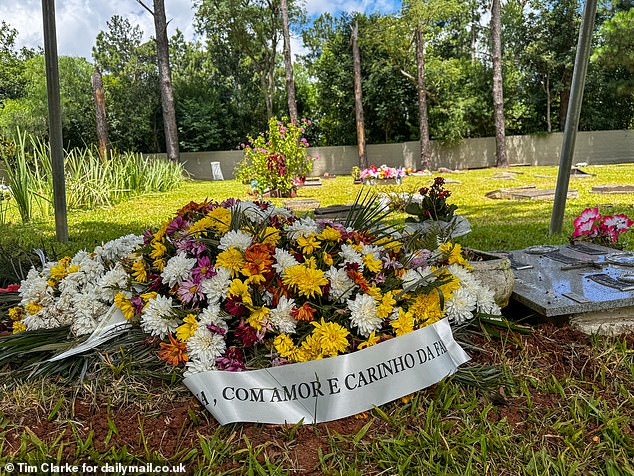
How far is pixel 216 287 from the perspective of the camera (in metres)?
1.71

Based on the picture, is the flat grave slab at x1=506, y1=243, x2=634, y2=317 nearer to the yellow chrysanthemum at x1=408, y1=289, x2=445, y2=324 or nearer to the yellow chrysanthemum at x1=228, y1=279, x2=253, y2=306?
the yellow chrysanthemum at x1=408, y1=289, x2=445, y2=324

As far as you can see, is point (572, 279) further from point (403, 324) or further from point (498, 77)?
point (498, 77)

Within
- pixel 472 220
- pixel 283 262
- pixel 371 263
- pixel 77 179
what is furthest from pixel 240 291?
pixel 77 179

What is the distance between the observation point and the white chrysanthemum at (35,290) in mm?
2029

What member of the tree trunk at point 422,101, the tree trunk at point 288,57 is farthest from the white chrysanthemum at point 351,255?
the tree trunk at point 422,101

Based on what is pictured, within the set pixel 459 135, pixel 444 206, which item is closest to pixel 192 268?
pixel 444 206

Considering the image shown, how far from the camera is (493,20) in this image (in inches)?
695

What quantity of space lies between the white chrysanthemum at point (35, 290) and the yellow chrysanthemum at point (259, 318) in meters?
0.98

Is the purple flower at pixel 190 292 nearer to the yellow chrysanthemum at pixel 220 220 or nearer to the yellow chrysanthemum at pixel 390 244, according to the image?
the yellow chrysanthemum at pixel 220 220

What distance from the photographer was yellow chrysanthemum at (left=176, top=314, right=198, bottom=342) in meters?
1.68

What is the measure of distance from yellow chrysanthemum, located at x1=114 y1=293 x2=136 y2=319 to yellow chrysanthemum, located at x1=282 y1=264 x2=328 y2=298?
613 millimetres

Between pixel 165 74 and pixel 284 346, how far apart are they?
17.7 meters

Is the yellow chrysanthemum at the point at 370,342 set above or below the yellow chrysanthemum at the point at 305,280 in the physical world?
below

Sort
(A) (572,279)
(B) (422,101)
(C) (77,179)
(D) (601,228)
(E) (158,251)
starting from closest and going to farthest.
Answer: (E) (158,251) < (A) (572,279) < (D) (601,228) < (C) (77,179) < (B) (422,101)
